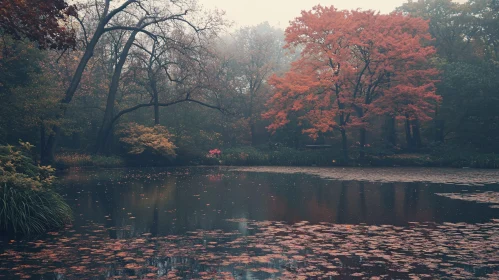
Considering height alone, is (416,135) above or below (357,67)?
below

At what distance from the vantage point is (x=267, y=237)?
911 cm

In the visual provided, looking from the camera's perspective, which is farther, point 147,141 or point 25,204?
point 147,141

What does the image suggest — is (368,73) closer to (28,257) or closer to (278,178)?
(278,178)

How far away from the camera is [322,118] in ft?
113

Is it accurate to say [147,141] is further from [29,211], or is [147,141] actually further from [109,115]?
[29,211]

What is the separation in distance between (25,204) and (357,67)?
29721mm

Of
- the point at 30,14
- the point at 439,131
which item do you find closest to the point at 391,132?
the point at 439,131

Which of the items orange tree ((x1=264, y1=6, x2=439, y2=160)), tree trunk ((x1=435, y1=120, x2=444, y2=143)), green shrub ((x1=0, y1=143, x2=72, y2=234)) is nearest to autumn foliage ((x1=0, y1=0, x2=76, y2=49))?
green shrub ((x1=0, y1=143, x2=72, y2=234))

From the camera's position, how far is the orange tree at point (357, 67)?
33000 mm

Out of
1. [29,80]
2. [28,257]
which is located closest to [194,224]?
[28,257]

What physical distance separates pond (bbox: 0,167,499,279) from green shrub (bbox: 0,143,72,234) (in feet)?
1.84

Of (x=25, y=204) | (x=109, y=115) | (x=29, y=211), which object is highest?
(x=109, y=115)

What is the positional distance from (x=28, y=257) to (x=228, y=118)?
3691 cm

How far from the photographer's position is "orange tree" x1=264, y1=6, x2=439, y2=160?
108 ft
